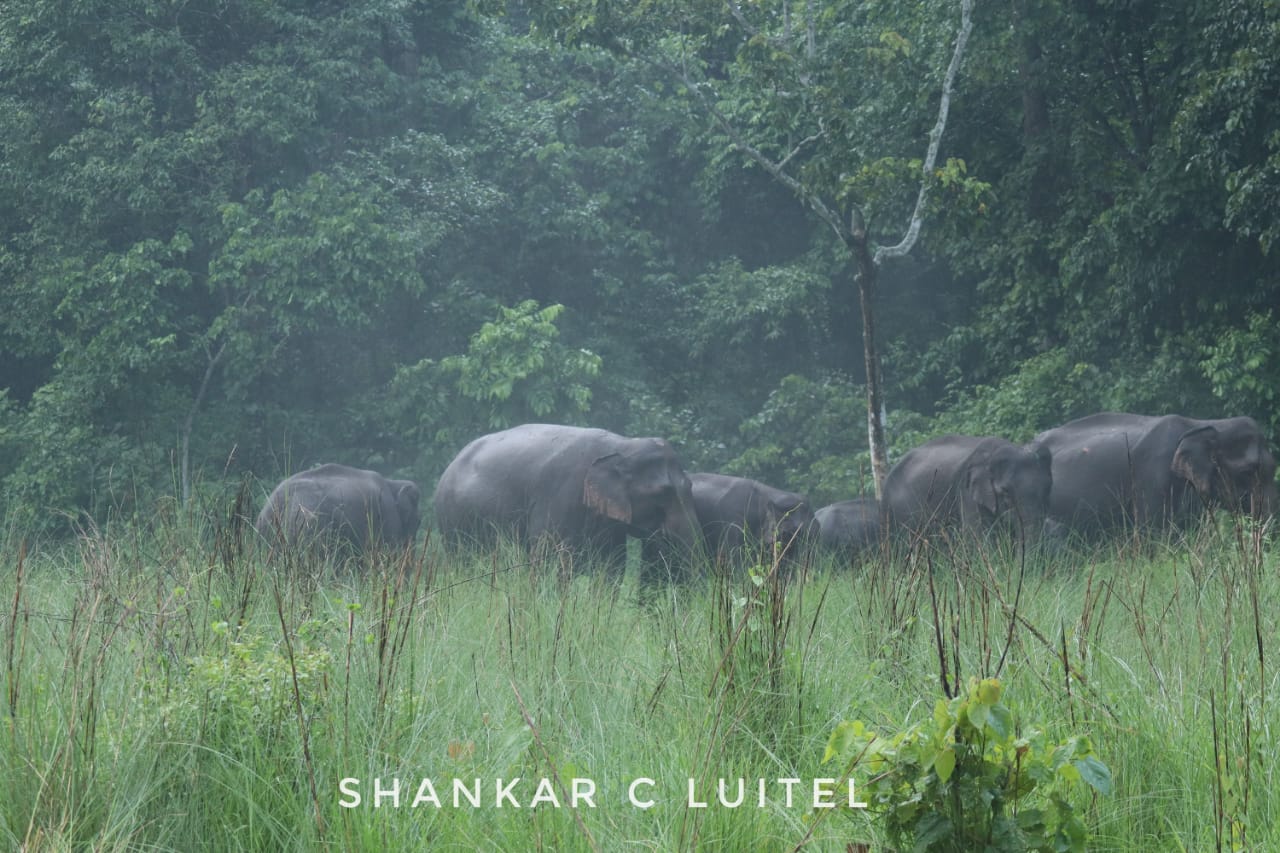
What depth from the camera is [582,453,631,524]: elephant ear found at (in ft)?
34.4

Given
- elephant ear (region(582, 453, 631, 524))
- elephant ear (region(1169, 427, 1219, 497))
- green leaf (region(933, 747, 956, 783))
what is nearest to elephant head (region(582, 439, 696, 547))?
elephant ear (region(582, 453, 631, 524))

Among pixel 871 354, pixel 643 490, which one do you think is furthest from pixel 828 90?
pixel 643 490

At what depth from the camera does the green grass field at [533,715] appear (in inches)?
120

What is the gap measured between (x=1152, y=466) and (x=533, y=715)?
26.8 ft

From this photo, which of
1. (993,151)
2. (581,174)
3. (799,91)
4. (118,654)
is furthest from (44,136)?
(118,654)

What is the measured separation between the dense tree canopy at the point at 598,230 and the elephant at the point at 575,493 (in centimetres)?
230

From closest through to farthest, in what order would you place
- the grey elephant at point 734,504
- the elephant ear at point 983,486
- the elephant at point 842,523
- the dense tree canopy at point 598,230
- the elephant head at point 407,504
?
the elephant ear at point 983,486 < the grey elephant at point 734,504 < the elephant at point 842,523 < the dense tree canopy at point 598,230 < the elephant head at point 407,504

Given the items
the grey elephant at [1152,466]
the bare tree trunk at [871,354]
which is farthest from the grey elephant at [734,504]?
the grey elephant at [1152,466]

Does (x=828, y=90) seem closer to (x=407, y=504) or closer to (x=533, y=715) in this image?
(x=407, y=504)

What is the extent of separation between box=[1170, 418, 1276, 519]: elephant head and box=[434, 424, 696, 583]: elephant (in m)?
3.62

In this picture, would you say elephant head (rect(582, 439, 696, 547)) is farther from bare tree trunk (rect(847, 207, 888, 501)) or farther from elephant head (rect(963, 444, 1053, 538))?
elephant head (rect(963, 444, 1053, 538))

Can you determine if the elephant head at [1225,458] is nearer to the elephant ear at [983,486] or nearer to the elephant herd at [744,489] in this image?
the elephant herd at [744,489]

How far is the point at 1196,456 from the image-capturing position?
1045 cm

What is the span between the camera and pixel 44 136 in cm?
1520
